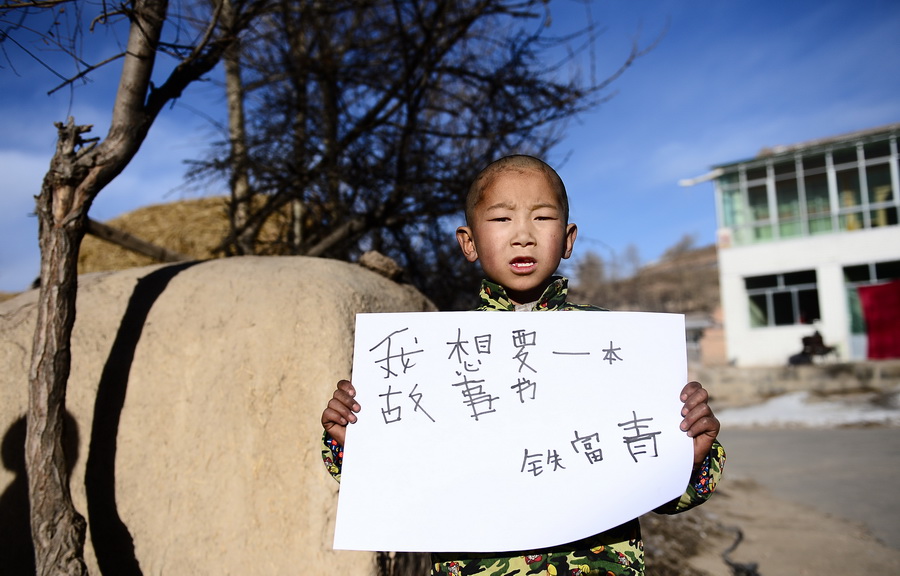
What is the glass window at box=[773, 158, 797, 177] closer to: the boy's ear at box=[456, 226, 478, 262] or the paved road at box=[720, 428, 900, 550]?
the paved road at box=[720, 428, 900, 550]

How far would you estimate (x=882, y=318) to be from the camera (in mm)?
16984

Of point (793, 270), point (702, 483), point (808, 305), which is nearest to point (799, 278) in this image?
point (793, 270)

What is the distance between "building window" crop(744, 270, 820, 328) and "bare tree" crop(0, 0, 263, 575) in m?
19.6

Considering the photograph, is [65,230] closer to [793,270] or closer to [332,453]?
[332,453]

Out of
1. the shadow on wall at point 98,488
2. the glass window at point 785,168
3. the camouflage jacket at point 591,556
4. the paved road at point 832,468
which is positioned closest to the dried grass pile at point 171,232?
the shadow on wall at point 98,488

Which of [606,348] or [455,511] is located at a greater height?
[606,348]

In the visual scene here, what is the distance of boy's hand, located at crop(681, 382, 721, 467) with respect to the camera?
Answer: 1548 mm

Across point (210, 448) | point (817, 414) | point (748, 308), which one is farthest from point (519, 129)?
point (748, 308)

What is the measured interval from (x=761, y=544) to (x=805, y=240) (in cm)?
1649

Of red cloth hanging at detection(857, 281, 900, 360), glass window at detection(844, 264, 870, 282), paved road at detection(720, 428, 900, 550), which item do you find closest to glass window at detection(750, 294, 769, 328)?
glass window at detection(844, 264, 870, 282)

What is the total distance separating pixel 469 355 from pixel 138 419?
5.98 ft

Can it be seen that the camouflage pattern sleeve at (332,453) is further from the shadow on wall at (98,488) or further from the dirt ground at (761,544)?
the dirt ground at (761,544)

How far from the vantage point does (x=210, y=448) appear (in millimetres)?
2693

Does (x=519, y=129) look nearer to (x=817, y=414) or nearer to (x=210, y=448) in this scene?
(x=210, y=448)
